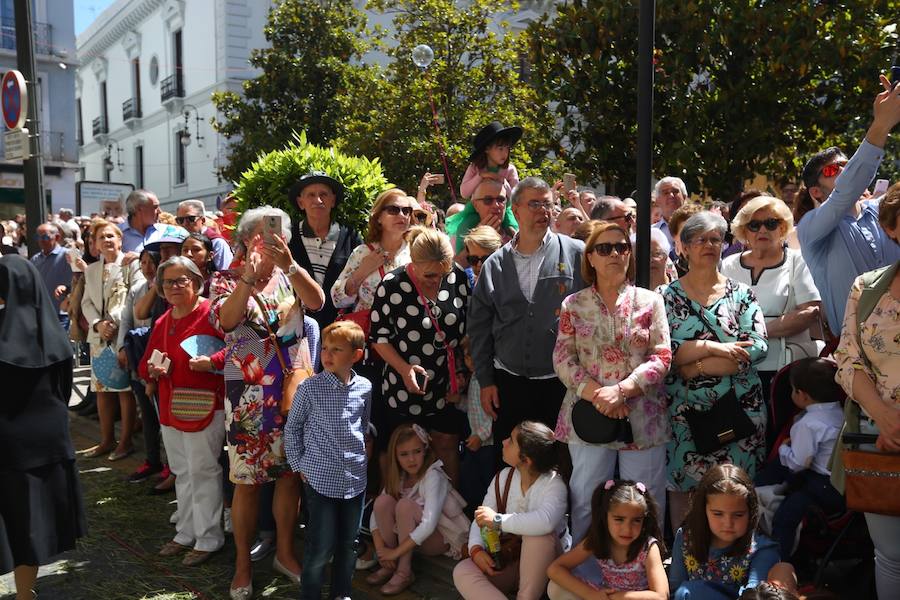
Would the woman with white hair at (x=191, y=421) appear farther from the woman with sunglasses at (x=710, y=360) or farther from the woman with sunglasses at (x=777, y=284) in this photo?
the woman with sunglasses at (x=777, y=284)

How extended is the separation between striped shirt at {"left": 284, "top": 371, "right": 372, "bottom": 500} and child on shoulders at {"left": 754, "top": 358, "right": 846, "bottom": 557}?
6.52 feet

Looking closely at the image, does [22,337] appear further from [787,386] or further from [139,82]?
[139,82]

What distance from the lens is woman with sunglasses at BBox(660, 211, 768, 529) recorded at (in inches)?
162

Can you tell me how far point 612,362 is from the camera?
4.12 metres

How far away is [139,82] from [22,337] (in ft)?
128

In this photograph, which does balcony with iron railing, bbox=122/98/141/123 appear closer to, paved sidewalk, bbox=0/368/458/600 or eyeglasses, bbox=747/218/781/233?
paved sidewalk, bbox=0/368/458/600

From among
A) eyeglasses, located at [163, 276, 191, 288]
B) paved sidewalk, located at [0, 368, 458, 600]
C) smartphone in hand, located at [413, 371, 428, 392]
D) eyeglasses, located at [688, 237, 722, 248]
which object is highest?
eyeglasses, located at [688, 237, 722, 248]

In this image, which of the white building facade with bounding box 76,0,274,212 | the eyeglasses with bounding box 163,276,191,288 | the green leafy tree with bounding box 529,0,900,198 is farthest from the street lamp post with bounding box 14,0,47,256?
the white building facade with bounding box 76,0,274,212

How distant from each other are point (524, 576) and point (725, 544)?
38.1 inches

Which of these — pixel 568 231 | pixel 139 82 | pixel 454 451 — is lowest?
pixel 454 451

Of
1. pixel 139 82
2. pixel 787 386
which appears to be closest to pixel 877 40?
pixel 787 386

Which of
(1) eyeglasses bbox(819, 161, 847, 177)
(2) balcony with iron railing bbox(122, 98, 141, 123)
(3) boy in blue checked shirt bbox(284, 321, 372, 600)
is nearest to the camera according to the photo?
(3) boy in blue checked shirt bbox(284, 321, 372, 600)

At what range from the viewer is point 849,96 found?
10469 mm

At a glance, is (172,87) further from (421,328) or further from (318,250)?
(421,328)
